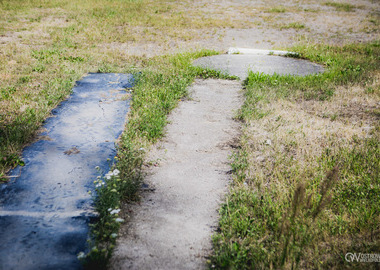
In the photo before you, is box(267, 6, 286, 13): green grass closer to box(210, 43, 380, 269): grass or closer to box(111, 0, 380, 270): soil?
box(111, 0, 380, 270): soil

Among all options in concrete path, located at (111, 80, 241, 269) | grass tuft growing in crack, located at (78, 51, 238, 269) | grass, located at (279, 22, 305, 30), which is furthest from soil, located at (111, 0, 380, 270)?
grass, located at (279, 22, 305, 30)

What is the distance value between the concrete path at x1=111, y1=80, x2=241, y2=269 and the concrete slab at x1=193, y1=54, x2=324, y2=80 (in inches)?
85.9

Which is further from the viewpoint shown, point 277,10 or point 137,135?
point 277,10

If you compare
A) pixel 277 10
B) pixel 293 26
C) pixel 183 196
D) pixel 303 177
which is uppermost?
pixel 277 10

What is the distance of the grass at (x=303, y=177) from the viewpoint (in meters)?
2.20

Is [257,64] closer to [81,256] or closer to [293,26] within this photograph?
[81,256]

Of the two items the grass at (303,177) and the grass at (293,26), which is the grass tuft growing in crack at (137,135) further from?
the grass at (293,26)

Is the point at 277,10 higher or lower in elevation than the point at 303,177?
higher

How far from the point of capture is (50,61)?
6734 millimetres

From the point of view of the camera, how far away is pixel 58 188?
276 cm

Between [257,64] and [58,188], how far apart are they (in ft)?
18.5

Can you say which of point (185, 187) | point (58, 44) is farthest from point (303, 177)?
point (58, 44)

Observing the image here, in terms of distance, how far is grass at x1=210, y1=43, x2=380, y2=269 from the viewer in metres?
2.20

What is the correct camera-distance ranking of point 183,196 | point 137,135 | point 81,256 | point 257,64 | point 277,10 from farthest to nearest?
1. point 277,10
2. point 257,64
3. point 137,135
4. point 183,196
5. point 81,256
